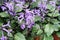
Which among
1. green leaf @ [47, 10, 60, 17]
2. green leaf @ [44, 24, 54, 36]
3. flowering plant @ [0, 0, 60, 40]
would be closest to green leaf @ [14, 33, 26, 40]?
flowering plant @ [0, 0, 60, 40]

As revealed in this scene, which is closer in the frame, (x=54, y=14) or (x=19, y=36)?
(x=19, y=36)

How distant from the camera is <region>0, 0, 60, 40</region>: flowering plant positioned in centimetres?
274

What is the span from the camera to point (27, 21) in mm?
2723

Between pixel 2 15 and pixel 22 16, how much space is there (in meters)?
0.28

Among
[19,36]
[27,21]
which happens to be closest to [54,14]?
[27,21]

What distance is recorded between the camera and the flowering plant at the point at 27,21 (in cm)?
274

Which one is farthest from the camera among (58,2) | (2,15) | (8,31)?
(58,2)

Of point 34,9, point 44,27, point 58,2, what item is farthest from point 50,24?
point 58,2

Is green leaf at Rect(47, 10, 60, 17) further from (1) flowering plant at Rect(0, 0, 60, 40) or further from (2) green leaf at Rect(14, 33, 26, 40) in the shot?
(2) green leaf at Rect(14, 33, 26, 40)

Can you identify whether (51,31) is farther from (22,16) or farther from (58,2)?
(58,2)

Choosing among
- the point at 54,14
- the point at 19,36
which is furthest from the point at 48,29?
the point at 19,36

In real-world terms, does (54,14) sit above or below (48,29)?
above

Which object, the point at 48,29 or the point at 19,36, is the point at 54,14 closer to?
the point at 48,29

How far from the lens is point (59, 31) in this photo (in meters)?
2.88
